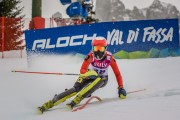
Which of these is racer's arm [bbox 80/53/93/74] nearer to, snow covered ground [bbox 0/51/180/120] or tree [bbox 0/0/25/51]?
snow covered ground [bbox 0/51/180/120]

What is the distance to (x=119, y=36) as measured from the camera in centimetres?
1170

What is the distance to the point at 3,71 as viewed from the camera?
9.95 meters

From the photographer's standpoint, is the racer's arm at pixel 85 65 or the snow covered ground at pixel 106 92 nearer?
the snow covered ground at pixel 106 92

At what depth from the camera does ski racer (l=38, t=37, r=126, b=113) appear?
5.21m

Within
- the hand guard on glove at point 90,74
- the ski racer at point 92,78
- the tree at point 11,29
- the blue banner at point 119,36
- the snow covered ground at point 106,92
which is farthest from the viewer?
the tree at point 11,29

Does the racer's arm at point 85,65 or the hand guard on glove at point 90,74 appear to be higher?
the racer's arm at point 85,65

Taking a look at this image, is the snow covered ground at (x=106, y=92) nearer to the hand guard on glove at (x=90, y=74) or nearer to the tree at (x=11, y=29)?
the hand guard on glove at (x=90, y=74)

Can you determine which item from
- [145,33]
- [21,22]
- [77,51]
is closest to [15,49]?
[21,22]

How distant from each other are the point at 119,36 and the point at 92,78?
619 centimetres

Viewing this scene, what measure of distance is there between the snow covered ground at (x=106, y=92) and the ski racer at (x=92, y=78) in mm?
174

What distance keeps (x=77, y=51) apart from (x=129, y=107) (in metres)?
6.81

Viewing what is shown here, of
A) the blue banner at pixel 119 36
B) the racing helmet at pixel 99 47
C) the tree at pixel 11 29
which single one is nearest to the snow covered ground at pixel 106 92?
the blue banner at pixel 119 36

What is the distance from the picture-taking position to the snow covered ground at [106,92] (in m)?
4.22

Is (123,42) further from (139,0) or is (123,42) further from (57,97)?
(139,0)
